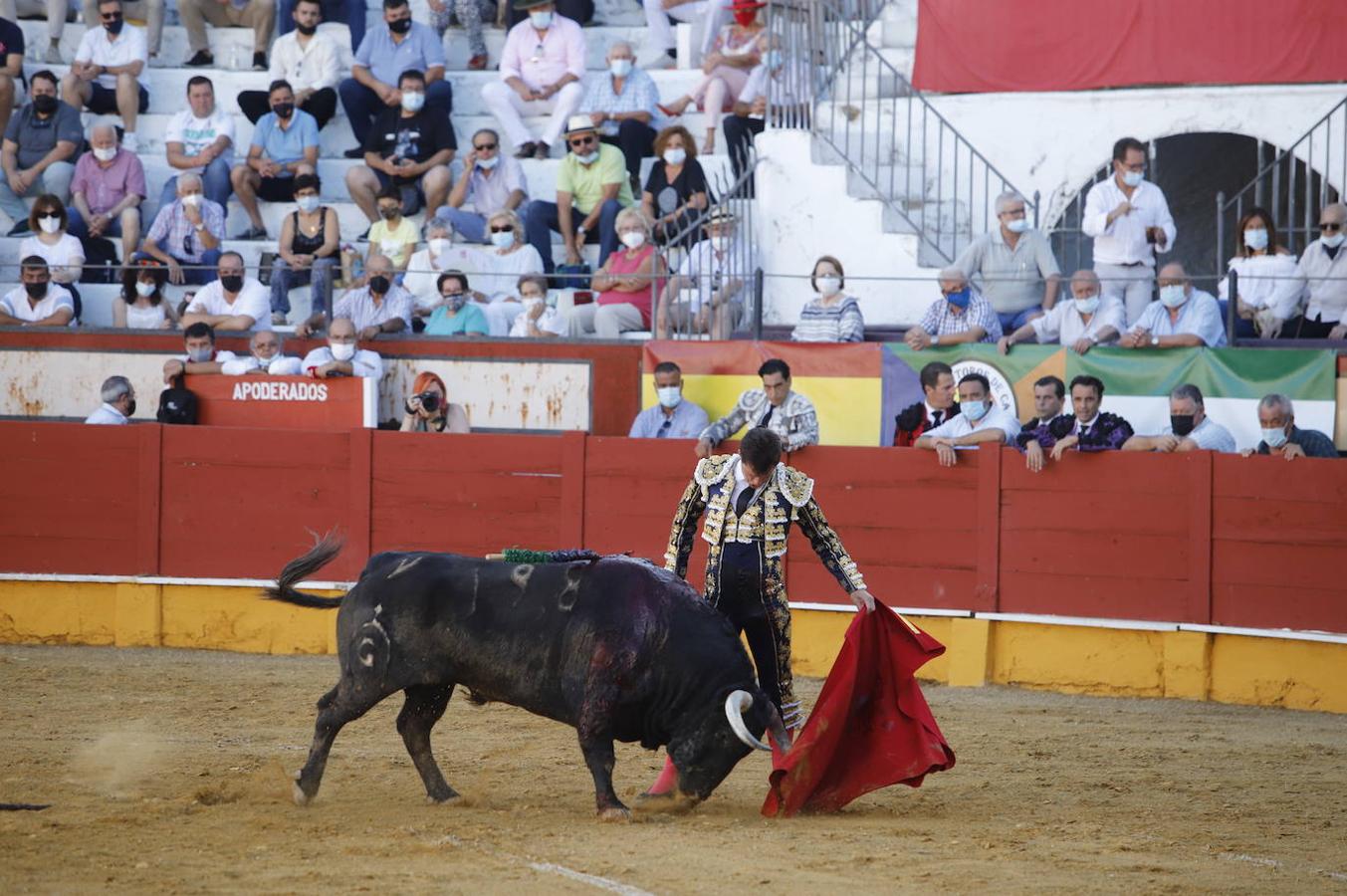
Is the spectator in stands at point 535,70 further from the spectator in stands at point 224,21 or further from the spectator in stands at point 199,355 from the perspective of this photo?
the spectator in stands at point 199,355

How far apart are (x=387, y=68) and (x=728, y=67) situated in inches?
92.9

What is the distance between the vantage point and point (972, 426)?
9016mm

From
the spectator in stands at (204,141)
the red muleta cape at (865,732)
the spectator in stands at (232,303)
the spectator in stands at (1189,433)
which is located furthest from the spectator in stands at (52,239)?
the red muleta cape at (865,732)

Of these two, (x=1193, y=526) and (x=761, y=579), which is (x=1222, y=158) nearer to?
(x=1193, y=526)

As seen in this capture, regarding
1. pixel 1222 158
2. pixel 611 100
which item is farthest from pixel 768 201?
pixel 1222 158

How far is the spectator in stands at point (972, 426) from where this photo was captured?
8.81 m

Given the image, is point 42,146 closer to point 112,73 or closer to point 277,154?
point 112,73

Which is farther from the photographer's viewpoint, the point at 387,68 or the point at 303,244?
the point at 387,68

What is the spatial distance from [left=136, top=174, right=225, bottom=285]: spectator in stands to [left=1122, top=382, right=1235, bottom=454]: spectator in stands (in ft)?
20.1

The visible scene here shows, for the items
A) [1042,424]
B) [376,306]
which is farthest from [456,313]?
[1042,424]

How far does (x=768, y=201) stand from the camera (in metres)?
11.4

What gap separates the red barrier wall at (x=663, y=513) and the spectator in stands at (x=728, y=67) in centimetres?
357

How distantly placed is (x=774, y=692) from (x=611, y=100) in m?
7.10

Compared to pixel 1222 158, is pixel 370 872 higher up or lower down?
lower down
